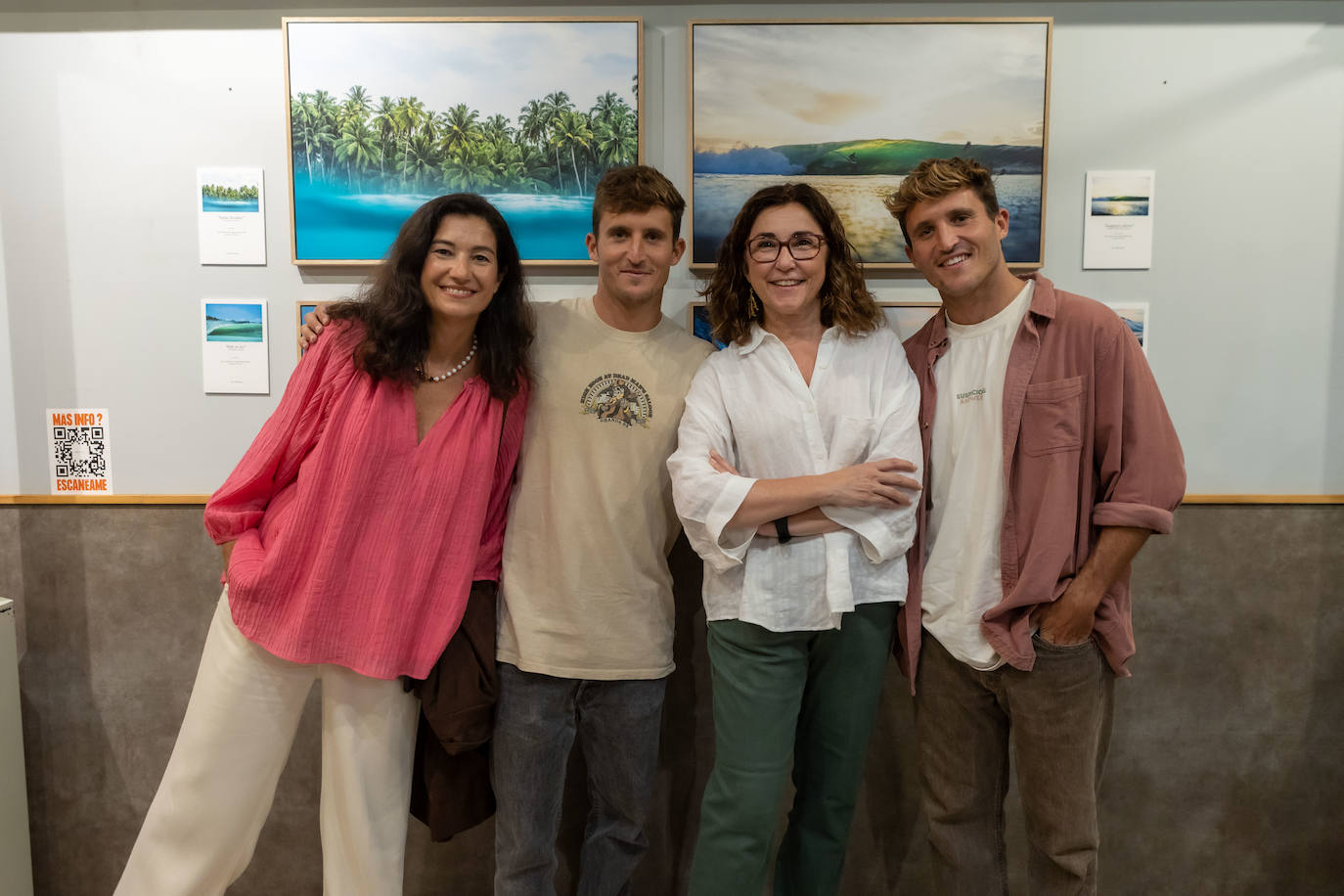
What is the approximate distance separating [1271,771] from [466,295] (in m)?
2.77

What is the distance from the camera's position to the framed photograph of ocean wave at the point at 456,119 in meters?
2.12

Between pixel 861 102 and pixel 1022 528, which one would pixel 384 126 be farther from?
pixel 1022 528

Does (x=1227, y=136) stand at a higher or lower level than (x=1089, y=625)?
higher

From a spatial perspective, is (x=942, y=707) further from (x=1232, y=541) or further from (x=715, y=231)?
(x=715, y=231)

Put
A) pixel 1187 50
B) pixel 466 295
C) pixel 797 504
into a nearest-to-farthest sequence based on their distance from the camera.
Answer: pixel 797 504 < pixel 466 295 < pixel 1187 50

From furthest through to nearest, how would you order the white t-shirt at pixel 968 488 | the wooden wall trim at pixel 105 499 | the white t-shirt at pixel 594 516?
1. the wooden wall trim at pixel 105 499
2. the white t-shirt at pixel 594 516
3. the white t-shirt at pixel 968 488

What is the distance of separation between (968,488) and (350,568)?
1.41 meters

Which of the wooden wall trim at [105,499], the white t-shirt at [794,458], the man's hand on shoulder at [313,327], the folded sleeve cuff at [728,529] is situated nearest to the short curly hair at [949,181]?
the white t-shirt at [794,458]

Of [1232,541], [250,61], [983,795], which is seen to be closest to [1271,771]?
[1232,541]

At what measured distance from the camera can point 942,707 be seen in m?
1.71

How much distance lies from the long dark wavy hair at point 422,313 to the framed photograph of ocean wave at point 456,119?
436 mm

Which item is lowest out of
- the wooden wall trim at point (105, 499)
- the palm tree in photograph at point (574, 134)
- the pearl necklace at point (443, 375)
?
the wooden wall trim at point (105, 499)

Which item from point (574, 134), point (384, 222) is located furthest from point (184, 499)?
point (574, 134)

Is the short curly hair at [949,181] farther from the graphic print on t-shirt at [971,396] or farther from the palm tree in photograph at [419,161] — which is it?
the palm tree in photograph at [419,161]
